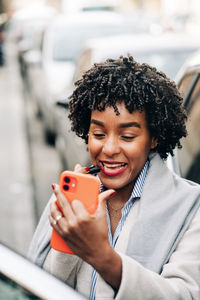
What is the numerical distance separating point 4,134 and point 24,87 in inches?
220

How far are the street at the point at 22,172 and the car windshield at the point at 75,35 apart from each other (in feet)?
4.20

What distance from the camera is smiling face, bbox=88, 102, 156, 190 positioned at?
1796 mm

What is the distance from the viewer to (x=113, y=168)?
6.00 feet

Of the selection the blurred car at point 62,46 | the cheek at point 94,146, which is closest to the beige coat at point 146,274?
the cheek at point 94,146

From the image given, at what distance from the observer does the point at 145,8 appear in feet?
128

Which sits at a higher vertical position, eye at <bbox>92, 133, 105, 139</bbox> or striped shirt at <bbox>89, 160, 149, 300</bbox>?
eye at <bbox>92, 133, 105, 139</bbox>

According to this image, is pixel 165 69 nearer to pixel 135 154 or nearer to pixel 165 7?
pixel 135 154

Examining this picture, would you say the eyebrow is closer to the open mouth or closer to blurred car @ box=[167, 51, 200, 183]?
the open mouth

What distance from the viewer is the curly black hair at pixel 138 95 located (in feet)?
5.95

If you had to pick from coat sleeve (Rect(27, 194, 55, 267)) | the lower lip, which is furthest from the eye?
coat sleeve (Rect(27, 194, 55, 267))

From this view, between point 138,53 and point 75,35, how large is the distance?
3021 millimetres

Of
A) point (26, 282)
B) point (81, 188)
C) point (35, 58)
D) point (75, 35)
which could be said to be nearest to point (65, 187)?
point (81, 188)

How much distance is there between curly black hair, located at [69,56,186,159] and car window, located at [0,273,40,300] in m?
0.62

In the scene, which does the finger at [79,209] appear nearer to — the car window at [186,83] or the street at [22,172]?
the car window at [186,83]
